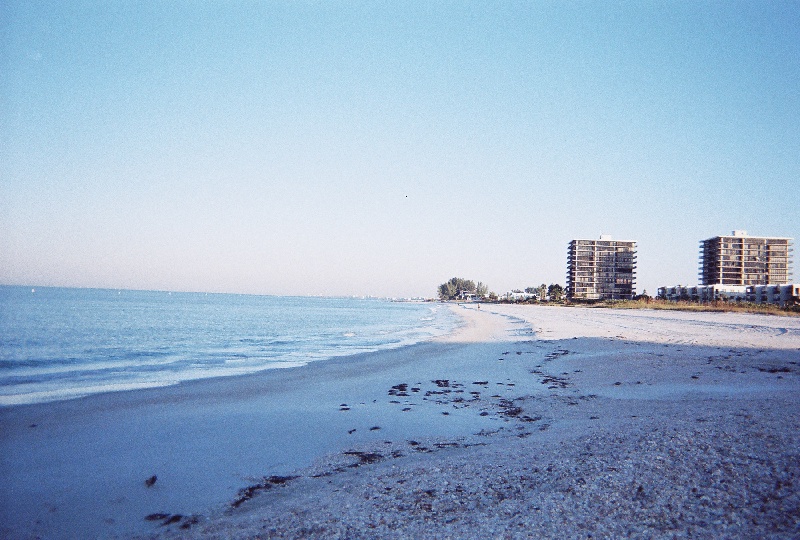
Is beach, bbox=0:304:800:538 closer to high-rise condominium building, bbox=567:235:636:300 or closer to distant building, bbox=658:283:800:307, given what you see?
distant building, bbox=658:283:800:307

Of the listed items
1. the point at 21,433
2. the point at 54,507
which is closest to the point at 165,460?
the point at 54,507

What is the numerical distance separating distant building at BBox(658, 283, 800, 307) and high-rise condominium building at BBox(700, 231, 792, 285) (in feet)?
45.3

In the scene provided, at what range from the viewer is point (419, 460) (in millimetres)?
5965

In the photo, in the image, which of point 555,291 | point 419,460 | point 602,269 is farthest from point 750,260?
point 419,460

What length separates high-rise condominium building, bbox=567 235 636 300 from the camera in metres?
127

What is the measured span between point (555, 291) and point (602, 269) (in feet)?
45.7

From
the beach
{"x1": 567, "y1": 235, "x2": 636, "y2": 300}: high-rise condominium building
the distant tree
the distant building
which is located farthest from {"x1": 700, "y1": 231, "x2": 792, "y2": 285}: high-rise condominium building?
the beach

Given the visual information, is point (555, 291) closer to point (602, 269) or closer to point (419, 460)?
point (602, 269)

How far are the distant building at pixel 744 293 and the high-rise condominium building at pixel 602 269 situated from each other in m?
15.1

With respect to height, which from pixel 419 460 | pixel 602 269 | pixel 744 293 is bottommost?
pixel 419 460

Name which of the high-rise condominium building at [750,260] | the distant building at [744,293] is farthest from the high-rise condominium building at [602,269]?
the high-rise condominium building at [750,260]

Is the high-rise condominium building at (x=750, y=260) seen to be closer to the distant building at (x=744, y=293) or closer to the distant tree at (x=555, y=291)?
the distant building at (x=744, y=293)

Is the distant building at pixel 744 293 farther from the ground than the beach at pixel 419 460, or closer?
farther from the ground

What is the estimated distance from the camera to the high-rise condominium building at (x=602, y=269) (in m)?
127
